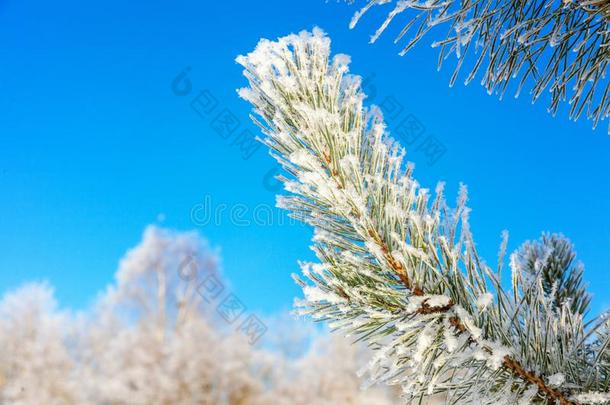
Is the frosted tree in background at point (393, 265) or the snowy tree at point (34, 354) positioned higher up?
the frosted tree in background at point (393, 265)

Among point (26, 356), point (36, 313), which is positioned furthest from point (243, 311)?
point (36, 313)

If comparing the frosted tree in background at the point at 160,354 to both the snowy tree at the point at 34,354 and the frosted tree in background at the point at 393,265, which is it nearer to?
the snowy tree at the point at 34,354

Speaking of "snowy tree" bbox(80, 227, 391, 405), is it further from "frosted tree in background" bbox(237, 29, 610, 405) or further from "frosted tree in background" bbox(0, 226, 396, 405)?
"frosted tree in background" bbox(237, 29, 610, 405)

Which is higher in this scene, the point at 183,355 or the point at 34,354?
the point at 183,355

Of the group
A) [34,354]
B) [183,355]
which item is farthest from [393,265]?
[34,354]

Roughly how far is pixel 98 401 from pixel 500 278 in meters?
12.5

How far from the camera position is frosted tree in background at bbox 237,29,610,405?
0.83 m

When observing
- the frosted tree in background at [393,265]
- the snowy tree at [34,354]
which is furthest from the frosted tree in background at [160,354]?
the frosted tree in background at [393,265]

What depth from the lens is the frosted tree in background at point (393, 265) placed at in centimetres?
83

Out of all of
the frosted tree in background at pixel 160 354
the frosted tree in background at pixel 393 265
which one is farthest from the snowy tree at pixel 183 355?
the frosted tree in background at pixel 393 265

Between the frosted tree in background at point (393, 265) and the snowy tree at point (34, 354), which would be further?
the snowy tree at point (34, 354)

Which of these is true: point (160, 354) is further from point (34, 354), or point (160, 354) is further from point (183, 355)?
point (34, 354)

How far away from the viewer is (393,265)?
88cm

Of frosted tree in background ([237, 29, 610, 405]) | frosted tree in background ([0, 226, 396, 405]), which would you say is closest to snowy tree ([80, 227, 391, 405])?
frosted tree in background ([0, 226, 396, 405])
